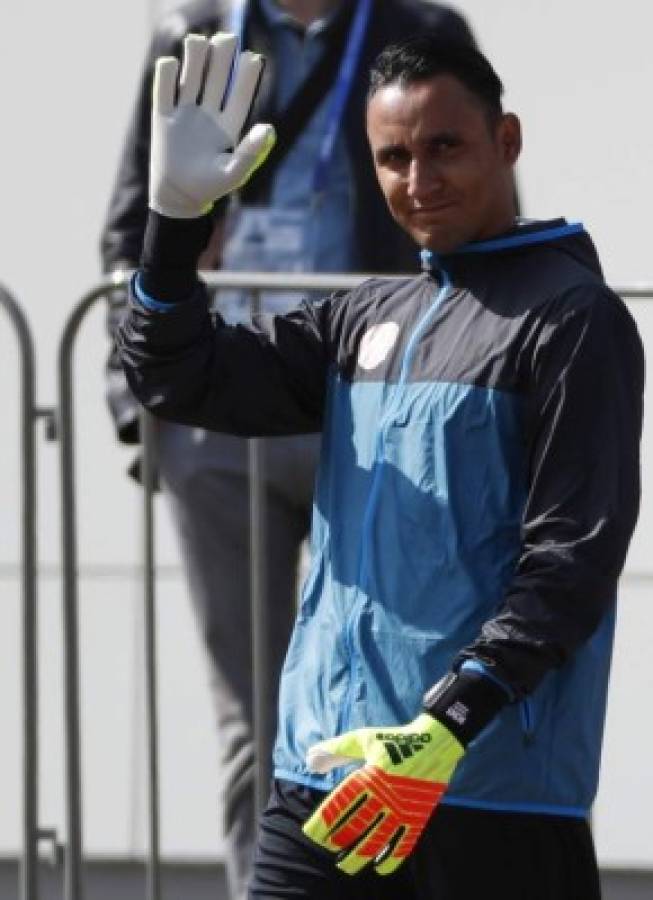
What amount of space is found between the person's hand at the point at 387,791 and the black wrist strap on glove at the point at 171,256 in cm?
73

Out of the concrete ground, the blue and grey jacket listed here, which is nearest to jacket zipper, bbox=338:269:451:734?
the blue and grey jacket

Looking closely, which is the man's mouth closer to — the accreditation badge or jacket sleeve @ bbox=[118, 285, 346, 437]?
jacket sleeve @ bbox=[118, 285, 346, 437]

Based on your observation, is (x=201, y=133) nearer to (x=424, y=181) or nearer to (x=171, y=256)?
(x=171, y=256)

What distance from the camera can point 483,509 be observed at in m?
4.13

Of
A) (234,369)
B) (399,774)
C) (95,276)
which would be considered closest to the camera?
A: (399,774)

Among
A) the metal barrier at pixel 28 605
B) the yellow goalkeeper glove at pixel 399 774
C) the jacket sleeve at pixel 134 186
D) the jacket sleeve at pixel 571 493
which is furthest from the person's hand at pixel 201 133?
the jacket sleeve at pixel 134 186

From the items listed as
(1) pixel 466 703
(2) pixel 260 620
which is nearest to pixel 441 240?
(1) pixel 466 703

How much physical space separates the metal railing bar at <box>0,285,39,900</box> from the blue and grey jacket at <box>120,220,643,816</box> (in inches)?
61.0

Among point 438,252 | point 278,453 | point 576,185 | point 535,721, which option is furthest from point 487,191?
point 576,185

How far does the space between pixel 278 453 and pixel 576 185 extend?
1.61m

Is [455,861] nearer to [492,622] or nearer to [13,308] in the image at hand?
[492,622]

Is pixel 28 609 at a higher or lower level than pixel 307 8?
lower

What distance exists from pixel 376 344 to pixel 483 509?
320mm

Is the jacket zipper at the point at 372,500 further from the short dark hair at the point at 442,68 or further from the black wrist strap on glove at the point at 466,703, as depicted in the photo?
the short dark hair at the point at 442,68
